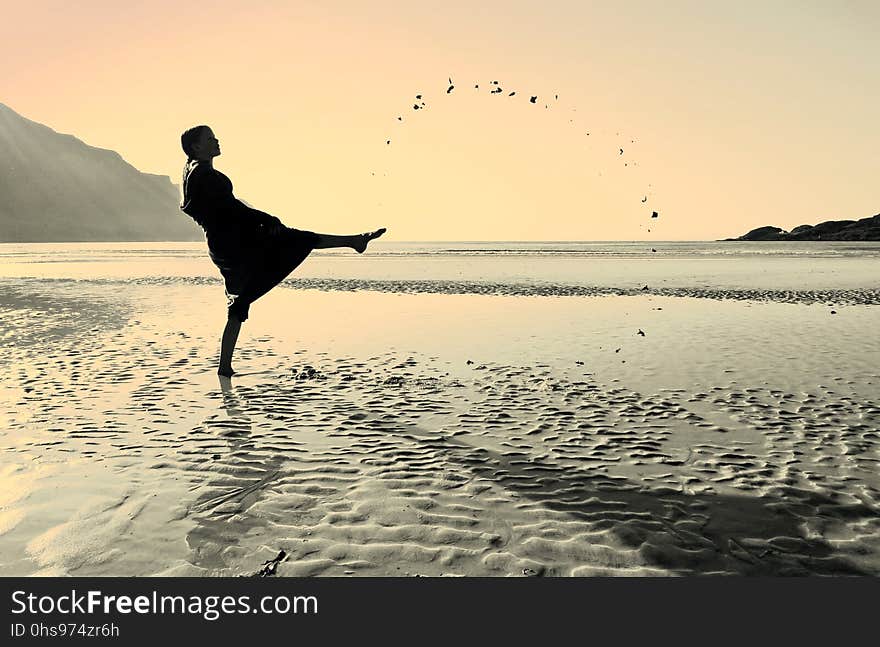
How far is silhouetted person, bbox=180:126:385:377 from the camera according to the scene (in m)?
8.46

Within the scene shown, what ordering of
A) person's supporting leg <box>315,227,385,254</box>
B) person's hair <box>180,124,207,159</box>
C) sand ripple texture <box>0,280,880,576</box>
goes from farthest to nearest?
person's supporting leg <box>315,227,385,254</box> → person's hair <box>180,124,207,159</box> → sand ripple texture <box>0,280,880,576</box>

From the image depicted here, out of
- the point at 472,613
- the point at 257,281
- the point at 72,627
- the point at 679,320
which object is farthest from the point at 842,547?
the point at 679,320

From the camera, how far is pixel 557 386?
9094 millimetres

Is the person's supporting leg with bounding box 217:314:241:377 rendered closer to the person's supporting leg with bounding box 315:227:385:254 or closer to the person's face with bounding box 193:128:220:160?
the person's supporting leg with bounding box 315:227:385:254

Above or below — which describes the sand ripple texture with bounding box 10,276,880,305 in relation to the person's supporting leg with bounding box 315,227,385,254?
below

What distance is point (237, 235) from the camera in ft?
28.9

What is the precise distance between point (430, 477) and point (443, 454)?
641mm

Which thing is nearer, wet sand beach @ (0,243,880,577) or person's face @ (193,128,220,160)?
wet sand beach @ (0,243,880,577)

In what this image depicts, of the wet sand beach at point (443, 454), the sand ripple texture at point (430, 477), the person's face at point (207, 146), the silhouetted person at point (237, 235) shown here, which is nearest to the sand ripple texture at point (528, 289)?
the wet sand beach at point (443, 454)

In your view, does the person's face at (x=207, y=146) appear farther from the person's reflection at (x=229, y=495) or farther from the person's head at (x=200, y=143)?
the person's reflection at (x=229, y=495)

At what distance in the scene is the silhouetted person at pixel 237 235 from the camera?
27.8 ft

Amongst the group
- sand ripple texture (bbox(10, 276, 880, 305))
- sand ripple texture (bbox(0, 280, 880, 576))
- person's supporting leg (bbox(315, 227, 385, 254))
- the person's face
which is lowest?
sand ripple texture (bbox(0, 280, 880, 576))

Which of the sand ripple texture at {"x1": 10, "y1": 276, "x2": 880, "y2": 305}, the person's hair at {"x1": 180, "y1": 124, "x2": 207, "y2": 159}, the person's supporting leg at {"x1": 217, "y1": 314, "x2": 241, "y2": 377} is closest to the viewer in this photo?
the person's hair at {"x1": 180, "y1": 124, "x2": 207, "y2": 159}

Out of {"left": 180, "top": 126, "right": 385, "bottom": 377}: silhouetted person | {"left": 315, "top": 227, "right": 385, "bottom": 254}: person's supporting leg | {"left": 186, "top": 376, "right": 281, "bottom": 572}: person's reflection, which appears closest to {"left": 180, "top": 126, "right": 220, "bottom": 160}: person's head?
{"left": 180, "top": 126, "right": 385, "bottom": 377}: silhouetted person
